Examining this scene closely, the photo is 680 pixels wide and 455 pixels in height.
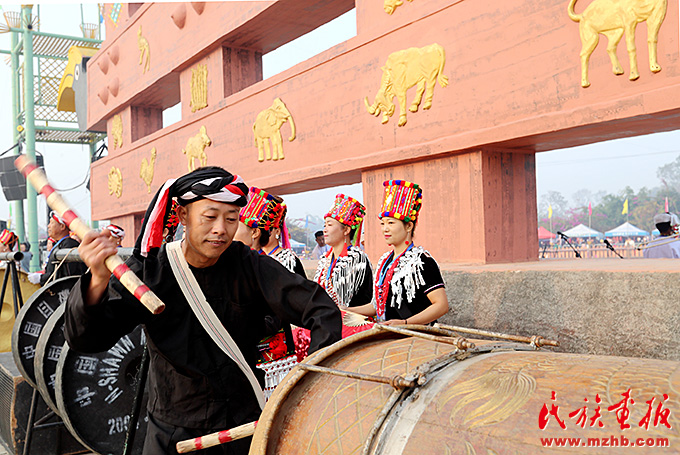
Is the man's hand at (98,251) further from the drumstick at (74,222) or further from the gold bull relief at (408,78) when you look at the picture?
the gold bull relief at (408,78)

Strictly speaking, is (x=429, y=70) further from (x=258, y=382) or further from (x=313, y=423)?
(x=313, y=423)

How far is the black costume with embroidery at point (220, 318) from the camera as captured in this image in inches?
83.7

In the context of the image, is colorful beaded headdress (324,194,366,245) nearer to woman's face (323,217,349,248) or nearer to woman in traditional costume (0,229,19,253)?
woman's face (323,217,349,248)

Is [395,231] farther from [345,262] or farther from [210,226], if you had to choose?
[210,226]

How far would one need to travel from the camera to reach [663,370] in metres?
1.15

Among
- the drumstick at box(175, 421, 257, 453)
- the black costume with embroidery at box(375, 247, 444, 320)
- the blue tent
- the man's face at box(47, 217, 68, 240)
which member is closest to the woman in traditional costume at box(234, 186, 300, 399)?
the black costume with embroidery at box(375, 247, 444, 320)

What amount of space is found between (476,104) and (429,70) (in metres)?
0.76

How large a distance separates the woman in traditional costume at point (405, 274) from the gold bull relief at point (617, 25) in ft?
6.48

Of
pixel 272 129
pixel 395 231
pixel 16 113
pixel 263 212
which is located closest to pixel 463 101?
pixel 263 212

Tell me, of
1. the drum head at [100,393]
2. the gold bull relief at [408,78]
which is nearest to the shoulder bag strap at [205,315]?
the drum head at [100,393]

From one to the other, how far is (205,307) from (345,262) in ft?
7.78

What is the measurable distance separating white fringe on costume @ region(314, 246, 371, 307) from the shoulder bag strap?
87.3 inches

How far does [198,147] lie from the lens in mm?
11055

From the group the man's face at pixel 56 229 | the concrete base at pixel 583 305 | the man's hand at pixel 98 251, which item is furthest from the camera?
the man's face at pixel 56 229
